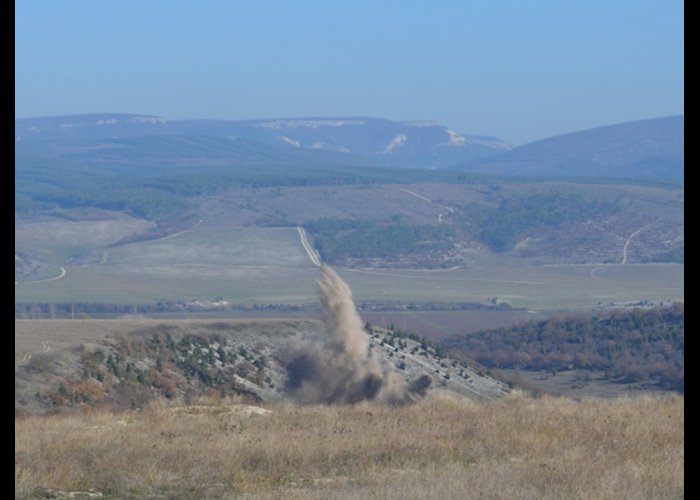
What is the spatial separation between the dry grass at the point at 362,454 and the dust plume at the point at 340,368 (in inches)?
341

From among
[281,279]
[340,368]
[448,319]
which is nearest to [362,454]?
[340,368]

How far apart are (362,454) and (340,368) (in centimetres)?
1379

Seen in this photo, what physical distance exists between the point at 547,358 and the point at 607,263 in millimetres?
51579

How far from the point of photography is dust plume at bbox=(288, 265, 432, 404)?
75.6 ft

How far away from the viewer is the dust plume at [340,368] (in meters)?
23.0

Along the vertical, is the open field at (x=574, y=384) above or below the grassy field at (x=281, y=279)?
below

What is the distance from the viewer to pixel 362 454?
10.1 meters

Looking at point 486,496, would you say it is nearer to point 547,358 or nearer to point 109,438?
point 109,438

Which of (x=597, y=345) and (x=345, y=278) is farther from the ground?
(x=345, y=278)

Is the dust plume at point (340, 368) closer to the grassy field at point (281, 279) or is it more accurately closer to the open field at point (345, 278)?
the grassy field at point (281, 279)

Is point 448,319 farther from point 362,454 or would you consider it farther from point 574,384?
point 362,454

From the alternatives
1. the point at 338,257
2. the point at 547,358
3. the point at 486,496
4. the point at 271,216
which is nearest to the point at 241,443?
the point at 486,496

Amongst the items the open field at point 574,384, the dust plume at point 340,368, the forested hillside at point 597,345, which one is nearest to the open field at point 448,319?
the forested hillside at point 597,345

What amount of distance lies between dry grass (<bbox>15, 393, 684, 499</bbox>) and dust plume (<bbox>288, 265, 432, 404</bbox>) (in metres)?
8.67
